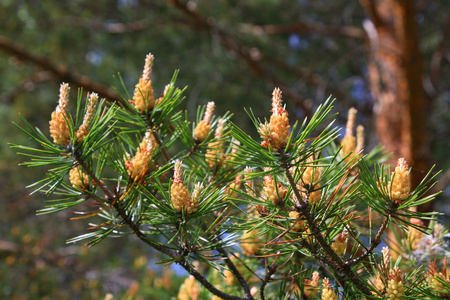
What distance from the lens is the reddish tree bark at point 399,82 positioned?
2.40 meters

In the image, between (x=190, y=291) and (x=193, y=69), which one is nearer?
(x=190, y=291)

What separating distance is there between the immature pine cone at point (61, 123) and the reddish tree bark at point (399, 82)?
6.73ft

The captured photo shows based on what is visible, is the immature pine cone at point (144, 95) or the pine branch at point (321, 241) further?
the immature pine cone at point (144, 95)

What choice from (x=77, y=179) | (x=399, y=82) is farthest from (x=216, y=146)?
(x=399, y=82)

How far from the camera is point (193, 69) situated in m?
3.83

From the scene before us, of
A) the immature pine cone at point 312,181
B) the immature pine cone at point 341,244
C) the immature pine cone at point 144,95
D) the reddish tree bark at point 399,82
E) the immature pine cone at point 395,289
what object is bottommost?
the immature pine cone at point 395,289

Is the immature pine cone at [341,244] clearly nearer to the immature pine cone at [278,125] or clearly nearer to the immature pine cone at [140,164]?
the immature pine cone at [278,125]

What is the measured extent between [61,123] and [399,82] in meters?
2.31

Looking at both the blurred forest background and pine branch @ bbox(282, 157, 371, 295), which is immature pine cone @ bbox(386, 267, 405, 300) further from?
the blurred forest background

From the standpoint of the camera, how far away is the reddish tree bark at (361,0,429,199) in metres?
2.40

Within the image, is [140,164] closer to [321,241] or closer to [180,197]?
[180,197]

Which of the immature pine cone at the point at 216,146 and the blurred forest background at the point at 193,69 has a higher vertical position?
the blurred forest background at the point at 193,69

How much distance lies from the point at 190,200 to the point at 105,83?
11.6 feet

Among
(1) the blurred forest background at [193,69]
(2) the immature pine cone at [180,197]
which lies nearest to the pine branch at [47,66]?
(1) the blurred forest background at [193,69]
